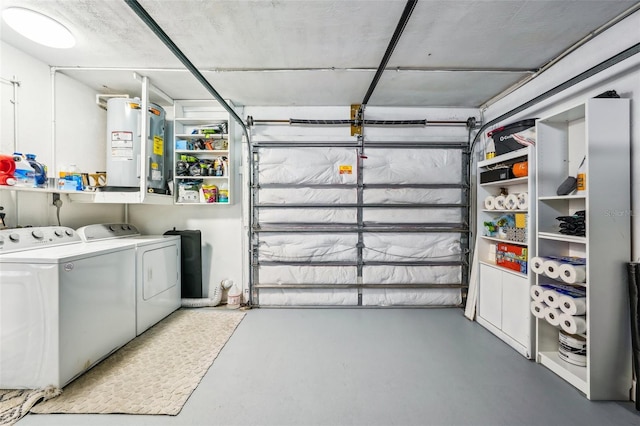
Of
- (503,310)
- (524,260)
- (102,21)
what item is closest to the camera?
(102,21)

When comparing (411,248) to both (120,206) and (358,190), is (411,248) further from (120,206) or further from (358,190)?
(120,206)

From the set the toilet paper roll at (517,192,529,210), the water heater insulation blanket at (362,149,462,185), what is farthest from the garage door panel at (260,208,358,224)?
the toilet paper roll at (517,192,529,210)

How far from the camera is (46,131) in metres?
2.34

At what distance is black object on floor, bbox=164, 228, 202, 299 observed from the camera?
10.1 ft

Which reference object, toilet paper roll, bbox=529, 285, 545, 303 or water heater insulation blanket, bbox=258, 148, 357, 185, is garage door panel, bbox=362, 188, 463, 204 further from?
toilet paper roll, bbox=529, 285, 545, 303

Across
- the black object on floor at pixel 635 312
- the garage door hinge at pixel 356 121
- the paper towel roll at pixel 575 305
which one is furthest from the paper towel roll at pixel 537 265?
the garage door hinge at pixel 356 121

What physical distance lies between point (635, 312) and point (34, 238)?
4.45 metres

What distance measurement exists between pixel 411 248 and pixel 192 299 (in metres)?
2.92

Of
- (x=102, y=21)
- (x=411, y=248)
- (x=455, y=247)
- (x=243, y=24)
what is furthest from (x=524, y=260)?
(x=102, y=21)

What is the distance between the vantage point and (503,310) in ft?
7.62

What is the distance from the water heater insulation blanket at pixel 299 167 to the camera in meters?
3.09

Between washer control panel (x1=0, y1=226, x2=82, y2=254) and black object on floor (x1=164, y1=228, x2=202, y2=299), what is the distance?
3.06 ft

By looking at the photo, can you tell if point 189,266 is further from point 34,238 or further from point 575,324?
point 575,324

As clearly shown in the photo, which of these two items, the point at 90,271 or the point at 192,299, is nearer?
the point at 90,271
